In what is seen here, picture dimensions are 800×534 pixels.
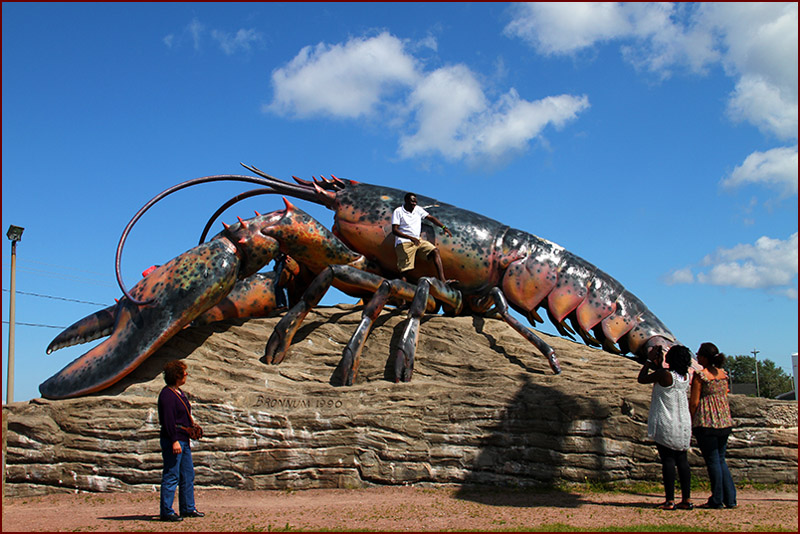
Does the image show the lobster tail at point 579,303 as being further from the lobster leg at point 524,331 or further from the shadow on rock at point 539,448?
the shadow on rock at point 539,448

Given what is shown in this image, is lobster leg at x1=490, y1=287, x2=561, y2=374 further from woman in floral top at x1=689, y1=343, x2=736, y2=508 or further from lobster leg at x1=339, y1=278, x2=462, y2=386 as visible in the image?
woman in floral top at x1=689, y1=343, x2=736, y2=508

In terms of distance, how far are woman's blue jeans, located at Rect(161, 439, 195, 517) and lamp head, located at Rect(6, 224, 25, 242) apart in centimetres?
1015

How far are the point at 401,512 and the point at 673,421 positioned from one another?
2.30 meters

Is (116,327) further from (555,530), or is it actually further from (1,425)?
(555,530)

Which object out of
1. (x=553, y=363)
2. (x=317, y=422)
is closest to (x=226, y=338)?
(x=317, y=422)

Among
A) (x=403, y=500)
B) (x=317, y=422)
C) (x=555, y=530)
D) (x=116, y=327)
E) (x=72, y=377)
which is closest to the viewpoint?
(x=555, y=530)

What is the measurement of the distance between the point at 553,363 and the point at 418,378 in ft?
5.22

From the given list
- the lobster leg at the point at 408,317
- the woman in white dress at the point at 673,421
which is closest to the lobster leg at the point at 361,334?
the lobster leg at the point at 408,317

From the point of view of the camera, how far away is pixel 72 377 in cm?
763

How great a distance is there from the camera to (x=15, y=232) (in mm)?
13477

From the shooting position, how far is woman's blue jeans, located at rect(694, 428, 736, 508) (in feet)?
18.1

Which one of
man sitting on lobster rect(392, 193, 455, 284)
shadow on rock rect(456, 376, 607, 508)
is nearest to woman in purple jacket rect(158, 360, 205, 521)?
shadow on rock rect(456, 376, 607, 508)

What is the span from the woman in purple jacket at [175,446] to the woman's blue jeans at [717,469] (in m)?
4.14

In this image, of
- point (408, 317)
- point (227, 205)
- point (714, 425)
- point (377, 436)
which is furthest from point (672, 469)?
point (227, 205)
